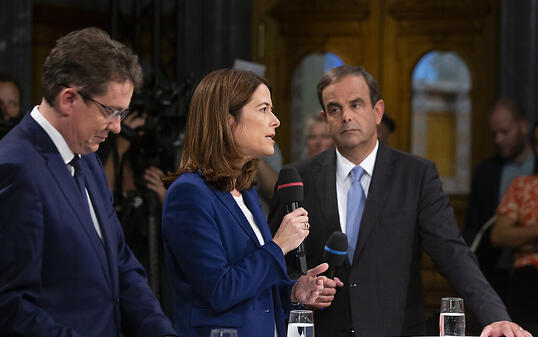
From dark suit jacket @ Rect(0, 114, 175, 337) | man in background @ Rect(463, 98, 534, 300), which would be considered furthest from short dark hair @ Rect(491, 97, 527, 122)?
→ dark suit jacket @ Rect(0, 114, 175, 337)

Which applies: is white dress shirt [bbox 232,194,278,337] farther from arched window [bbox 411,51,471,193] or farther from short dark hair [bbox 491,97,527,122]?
arched window [bbox 411,51,471,193]

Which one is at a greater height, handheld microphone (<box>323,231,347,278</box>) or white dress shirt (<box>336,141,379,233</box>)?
white dress shirt (<box>336,141,379,233</box>)

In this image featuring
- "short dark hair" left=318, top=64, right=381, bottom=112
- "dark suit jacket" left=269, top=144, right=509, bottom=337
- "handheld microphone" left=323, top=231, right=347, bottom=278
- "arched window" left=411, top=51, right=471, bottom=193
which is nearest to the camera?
"handheld microphone" left=323, top=231, right=347, bottom=278

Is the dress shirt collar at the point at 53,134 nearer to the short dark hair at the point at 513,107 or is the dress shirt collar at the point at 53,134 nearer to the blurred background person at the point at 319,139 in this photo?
the blurred background person at the point at 319,139

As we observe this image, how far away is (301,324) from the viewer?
Result: 1816mm

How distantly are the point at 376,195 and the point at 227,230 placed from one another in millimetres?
794

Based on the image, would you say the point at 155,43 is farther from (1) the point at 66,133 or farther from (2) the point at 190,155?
(1) the point at 66,133

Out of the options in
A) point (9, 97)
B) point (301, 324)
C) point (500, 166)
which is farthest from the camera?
point (500, 166)

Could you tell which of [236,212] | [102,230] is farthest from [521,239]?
[102,230]

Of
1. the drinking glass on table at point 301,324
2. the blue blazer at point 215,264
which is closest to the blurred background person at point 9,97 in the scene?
the blue blazer at point 215,264

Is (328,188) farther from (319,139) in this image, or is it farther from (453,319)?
(319,139)

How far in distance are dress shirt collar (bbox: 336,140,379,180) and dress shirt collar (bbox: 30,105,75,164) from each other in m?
1.24

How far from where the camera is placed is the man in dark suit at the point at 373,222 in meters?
2.59

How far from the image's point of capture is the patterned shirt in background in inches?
151
